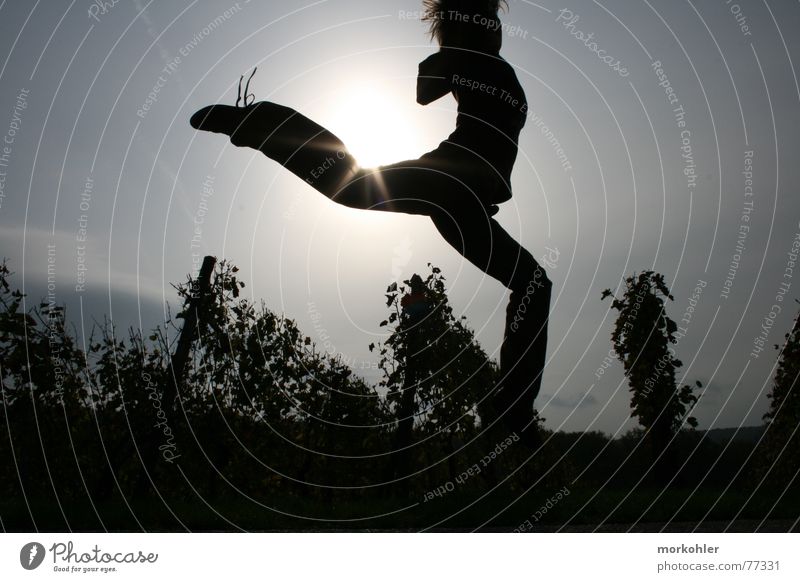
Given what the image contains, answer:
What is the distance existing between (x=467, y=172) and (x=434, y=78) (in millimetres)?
1040

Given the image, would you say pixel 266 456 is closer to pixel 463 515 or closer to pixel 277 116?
pixel 463 515

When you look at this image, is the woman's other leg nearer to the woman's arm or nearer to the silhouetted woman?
the silhouetted woman

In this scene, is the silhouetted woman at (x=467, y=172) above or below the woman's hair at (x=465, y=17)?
below

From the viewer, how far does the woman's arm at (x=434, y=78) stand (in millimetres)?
5430

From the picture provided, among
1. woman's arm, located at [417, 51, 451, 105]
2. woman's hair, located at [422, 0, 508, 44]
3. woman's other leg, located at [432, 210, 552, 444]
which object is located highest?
woman's hair, located at [422, 0, 508, 44]

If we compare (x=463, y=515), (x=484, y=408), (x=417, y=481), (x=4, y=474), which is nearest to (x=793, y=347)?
(x=484, y=408)

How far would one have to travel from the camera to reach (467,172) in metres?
4.97

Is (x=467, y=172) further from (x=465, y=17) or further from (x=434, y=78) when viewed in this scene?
(x=465, y=17)
